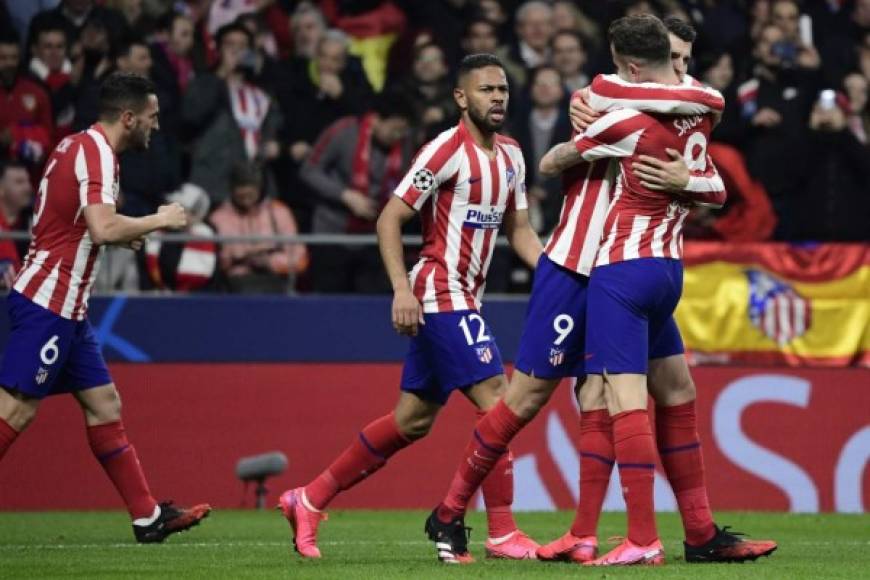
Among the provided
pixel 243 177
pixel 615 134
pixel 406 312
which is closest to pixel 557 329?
pixel 406 312

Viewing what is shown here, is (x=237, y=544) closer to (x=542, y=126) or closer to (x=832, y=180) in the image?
(x=542, y=126)

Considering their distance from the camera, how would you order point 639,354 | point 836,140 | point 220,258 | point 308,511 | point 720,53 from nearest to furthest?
point 639,354, point 308,511, point 220,258, point 836,140, point 720,53

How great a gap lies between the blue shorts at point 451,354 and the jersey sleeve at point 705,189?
1230 millimetres

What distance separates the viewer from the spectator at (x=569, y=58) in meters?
14.7

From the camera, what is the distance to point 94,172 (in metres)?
9.28

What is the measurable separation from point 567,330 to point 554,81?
624 centimetres

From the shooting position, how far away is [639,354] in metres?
7.73

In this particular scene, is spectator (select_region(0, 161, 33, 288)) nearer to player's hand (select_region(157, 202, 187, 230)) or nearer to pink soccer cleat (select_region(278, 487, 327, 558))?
player's hand (select_region(157, 202, 187, 230))

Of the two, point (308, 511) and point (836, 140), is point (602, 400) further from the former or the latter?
point (836, 140)

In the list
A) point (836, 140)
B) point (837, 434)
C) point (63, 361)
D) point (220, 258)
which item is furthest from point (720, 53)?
point (63, 361)

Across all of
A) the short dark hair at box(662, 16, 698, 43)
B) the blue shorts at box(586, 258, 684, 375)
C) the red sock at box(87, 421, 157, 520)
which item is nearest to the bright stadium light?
the red sock at box(87, 421, 157, 520)

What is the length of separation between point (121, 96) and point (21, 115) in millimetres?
4189

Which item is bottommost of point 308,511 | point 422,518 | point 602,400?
point 422,518

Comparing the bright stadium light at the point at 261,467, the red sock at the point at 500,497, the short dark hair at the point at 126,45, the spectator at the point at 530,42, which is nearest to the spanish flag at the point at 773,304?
the spectator at the point at 530,42
